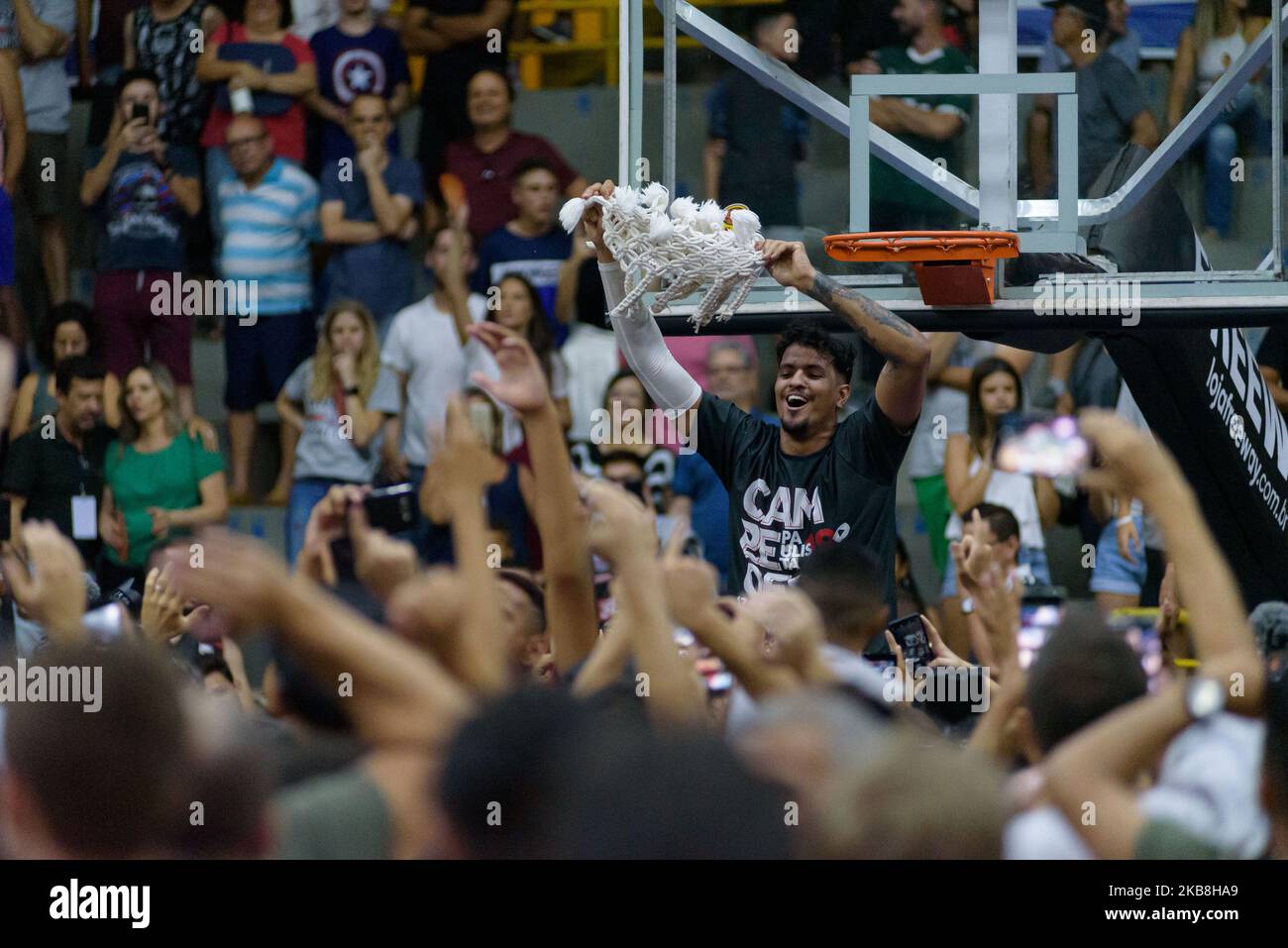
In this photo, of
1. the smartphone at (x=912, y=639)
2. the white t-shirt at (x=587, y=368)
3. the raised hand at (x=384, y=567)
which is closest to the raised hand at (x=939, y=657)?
the smartphone at (x=912, y=639)

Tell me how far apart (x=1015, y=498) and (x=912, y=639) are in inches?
92.4

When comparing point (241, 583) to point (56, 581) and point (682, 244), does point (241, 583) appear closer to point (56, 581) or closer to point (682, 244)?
point (56, 581)

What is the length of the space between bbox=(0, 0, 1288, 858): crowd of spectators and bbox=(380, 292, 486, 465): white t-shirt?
0.05 ft

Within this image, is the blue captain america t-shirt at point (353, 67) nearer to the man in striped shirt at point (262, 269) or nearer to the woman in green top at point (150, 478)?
the man in striped shirt at point (262, 269)

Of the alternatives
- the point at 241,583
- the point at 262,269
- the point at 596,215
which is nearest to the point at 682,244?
the point at 596,215

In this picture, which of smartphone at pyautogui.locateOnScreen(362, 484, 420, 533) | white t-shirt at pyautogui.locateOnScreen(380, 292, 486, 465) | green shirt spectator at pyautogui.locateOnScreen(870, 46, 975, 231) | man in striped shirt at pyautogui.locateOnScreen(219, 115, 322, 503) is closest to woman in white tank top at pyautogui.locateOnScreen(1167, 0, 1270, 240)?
green shirt spectator at pyautogui.locateOnScreen(870, 46, 975, 231)

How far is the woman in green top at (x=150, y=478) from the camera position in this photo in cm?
662

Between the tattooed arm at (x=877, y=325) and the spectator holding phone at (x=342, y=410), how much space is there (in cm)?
290

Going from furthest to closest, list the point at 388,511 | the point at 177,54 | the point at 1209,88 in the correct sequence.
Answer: the point at 177,54, the point at 1209,88, the point at 388,511

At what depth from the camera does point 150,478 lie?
6.67 m

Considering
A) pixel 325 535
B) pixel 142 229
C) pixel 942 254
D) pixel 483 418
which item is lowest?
pixel 325 535

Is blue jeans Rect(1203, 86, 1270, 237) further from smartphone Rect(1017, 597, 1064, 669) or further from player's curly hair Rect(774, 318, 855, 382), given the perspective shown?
player's curly hair Rect(774, 318, 855, 382)

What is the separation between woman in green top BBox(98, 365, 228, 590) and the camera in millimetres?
6621
